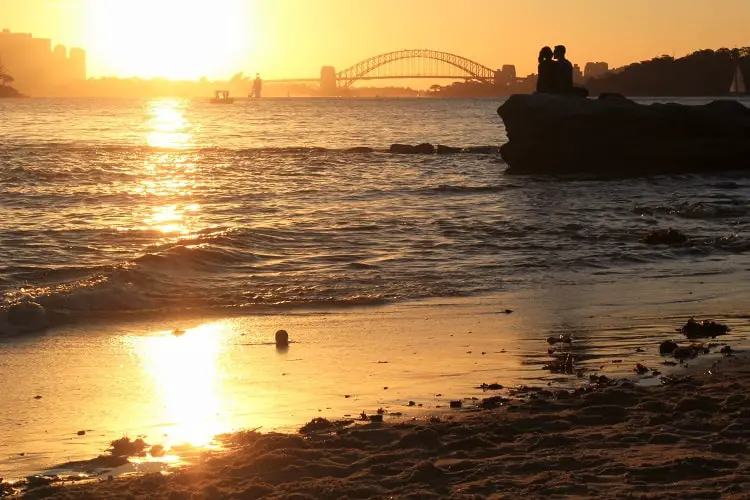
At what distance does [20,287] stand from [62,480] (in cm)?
731

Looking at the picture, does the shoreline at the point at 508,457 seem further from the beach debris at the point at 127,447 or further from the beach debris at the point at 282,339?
the beach debris at the point at 282,339

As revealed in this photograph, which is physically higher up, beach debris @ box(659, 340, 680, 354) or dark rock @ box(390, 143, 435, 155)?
dark rock @ box(390, 143, 435, 155)

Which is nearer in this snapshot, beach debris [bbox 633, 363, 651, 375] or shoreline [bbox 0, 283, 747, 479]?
shoreline [bbox 0, 283, 747, 479]

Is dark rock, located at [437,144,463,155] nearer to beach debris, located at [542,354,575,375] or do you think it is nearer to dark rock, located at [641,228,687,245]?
dark rock, located at [641,228,687,245]

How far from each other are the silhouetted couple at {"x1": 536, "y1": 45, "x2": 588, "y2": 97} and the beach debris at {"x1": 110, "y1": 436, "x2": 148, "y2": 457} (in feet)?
75.1

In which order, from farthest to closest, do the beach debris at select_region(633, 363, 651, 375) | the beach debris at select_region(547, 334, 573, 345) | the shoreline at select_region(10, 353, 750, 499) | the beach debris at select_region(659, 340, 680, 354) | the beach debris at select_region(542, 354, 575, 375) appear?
the beach debris at select_region(547, 334, 573, 345), the beach debris at select_region(659, 340, 680, 354), the beach debris at select_region(542, 354, 575, 375), the beach debris at select_region(633, 363, 651, 375), the shoreline at select_region(10, 353, 750, 499)

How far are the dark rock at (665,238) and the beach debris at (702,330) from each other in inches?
271

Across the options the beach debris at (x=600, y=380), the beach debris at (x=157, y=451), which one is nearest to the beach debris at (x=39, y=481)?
the beach debris at (x=157, y=451)

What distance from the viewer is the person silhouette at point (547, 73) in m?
28.2

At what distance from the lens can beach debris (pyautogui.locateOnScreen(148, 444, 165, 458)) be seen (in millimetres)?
6188

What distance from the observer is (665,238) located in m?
16.4

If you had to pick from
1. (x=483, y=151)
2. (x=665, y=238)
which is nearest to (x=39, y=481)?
(x=665, y=238)

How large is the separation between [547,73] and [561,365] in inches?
863

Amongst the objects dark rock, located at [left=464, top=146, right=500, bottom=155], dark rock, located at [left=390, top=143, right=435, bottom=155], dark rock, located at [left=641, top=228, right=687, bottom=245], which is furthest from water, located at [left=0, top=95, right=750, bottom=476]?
dark rock, located at [left=390, top=143, right=435, bottom=155]
